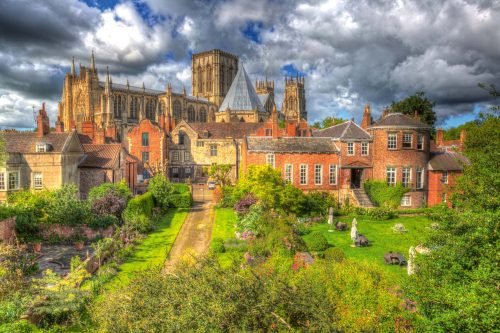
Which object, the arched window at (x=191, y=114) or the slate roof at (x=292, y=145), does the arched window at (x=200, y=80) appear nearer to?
the arched window at (x=191, y=114)

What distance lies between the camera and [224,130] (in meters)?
60.7

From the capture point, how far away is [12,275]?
1573 cm

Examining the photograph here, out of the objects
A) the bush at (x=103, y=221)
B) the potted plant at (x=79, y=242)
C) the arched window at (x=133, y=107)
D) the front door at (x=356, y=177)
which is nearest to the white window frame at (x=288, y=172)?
the front door at (x=356, y=177)

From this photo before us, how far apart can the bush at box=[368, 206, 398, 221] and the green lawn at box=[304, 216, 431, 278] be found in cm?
54

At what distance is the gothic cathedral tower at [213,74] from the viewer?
125 meters

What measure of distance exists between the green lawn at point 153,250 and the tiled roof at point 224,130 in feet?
82.5

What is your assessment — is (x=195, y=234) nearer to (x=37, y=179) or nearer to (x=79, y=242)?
(x=79, y=242)

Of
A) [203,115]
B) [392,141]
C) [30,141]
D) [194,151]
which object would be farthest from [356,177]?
[203,115]

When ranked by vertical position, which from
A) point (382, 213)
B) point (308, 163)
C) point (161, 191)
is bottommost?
point (382, 213)

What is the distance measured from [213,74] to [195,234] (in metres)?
103

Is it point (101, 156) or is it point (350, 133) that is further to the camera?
point (350, 133)

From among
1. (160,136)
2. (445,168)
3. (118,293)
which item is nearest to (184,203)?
(160,136)

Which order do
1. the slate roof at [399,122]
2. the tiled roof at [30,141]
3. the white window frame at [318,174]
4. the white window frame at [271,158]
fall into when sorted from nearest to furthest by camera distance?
the tiled roof at [30,141] → the slate roof at [399,122] → the white window frame at [318,174] → the white window frame at [271,158]

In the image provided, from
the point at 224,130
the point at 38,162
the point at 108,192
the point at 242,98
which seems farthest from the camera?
the point at 242,98
